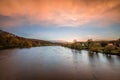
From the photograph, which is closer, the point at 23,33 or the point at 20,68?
the point at 20,68

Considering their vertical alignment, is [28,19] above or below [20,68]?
above

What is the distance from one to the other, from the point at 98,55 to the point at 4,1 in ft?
18.0

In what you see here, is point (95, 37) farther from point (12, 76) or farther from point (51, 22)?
point (12, 76)

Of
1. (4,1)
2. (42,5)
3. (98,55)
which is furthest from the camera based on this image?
(98,55)

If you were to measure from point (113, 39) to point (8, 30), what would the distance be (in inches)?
154

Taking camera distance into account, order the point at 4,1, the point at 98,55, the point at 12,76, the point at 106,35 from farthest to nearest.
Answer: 1. the point at 98,55
2. the point at 106,35
3. the point at 4,1
4. the point at 12,76

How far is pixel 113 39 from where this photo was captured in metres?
4.41

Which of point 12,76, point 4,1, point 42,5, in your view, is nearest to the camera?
point 12,76

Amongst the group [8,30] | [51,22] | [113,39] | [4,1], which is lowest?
[113,39]

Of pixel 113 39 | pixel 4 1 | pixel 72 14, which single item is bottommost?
Result: pixel 113 39

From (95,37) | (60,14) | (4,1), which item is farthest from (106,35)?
(4,1)

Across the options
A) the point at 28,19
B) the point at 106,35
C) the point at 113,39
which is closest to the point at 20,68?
the point at 28,19

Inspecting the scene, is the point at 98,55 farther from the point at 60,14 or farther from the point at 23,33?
the point at 23,33

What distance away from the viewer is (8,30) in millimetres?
3947
